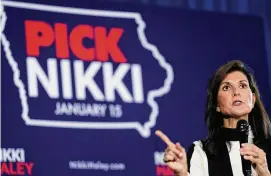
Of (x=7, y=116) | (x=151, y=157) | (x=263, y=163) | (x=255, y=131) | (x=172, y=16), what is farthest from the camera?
(x=172, y=16)

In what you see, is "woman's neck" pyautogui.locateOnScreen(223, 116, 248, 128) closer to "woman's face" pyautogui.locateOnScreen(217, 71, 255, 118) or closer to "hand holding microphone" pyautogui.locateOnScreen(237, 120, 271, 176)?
"woman's face" pyautogui.locateOnScreen(217, 71, 255, 118)

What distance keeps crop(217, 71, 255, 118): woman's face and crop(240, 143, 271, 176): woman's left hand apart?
251 millimetres

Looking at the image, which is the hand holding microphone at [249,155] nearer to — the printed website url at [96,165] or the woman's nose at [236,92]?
the woman's nose at [236,92]

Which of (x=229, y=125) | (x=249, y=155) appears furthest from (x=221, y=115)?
(x=249, y=155)

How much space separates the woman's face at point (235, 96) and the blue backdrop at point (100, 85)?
1.38 metres

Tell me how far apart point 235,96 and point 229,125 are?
99 millimetres

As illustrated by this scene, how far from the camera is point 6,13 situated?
408cm

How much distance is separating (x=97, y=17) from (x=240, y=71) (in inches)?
61.0

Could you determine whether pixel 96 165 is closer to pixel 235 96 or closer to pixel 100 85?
pixel 100 85

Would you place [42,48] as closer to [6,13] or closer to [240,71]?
[6,13]

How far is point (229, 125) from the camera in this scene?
9.12ft

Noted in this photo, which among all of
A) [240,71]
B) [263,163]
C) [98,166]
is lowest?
[98,166]

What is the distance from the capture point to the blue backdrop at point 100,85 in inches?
158

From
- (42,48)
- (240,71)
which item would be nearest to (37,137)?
(42,48)
